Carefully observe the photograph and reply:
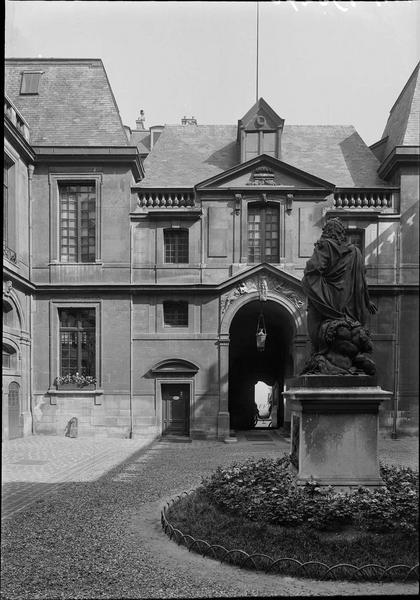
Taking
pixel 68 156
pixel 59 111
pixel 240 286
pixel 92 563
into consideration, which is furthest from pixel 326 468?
pixel 59 111

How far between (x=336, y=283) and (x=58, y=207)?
1541 cm

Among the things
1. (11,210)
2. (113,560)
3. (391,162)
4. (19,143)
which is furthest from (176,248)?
(113,560)

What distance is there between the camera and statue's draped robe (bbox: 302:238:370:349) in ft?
23.5

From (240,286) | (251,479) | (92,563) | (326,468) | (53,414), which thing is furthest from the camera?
(240,286)

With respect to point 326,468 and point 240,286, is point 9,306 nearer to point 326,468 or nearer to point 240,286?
point 240,286

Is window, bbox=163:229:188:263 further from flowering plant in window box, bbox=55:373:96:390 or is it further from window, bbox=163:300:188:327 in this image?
flowering plant in window box, bbox=55:373:96:390

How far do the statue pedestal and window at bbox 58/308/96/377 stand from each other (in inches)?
579

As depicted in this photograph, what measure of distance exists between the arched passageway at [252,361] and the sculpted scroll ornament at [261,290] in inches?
44.0

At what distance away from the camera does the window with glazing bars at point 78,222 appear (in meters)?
20.0

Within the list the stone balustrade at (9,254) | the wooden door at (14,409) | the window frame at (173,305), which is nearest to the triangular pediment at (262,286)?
the window frame at (173,305)

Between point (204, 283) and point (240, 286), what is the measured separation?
1544mm

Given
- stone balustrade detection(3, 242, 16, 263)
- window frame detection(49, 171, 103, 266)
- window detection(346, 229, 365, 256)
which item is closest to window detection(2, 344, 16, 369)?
stone balustrade detection(3, 242, 16, 263)

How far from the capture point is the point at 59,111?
19.8 meters

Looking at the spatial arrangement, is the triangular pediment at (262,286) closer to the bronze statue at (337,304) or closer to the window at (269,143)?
the window at (269,143)
